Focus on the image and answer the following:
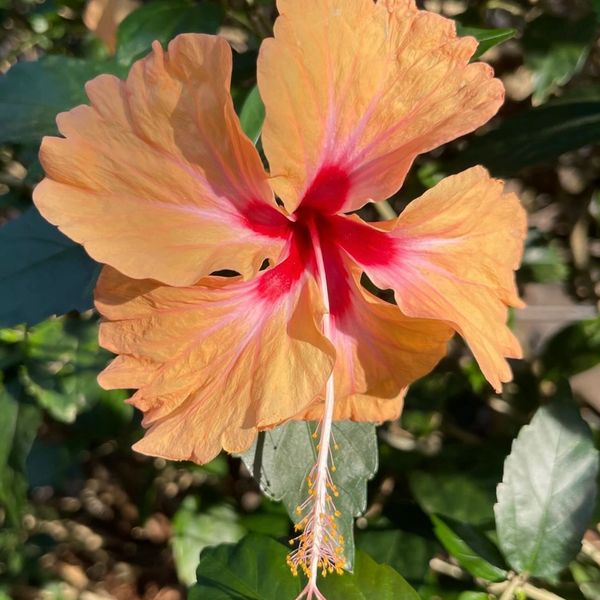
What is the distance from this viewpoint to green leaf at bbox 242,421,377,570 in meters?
0.98

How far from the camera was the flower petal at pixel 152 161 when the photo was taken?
0.69 meters

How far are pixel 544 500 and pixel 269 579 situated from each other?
0.41 m

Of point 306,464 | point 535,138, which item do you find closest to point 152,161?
point 306,464

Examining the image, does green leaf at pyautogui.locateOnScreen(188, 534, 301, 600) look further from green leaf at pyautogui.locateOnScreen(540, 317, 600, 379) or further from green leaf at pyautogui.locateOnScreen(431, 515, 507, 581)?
green leaf at pyautogui.locateOnScreen(540, 317, 600, 379)

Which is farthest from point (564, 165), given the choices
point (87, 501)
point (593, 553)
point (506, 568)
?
point (87, 501)

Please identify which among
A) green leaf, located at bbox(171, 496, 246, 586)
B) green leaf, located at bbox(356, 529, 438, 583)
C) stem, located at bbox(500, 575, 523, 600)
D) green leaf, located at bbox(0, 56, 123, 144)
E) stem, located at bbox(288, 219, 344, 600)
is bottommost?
green leaf, located at bbox(171, 496, 246, 586)

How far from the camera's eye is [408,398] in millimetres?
1652

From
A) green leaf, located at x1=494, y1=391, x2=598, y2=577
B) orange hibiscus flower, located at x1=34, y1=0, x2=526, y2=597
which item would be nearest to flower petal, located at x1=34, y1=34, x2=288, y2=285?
orange hibiscus flower, located at x1=34, y1=0, x2=526, y2=597

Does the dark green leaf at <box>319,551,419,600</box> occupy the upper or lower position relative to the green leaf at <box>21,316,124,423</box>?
lower

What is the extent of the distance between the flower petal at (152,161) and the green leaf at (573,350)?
99 centimetres

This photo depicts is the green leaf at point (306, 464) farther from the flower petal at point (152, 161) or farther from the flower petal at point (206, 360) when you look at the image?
the flower petal at point (152, 161)

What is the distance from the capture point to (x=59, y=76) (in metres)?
1.14

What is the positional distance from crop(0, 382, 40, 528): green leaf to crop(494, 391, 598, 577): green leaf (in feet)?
2.46

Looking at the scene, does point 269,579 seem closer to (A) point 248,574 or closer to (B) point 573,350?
(A) point 248,574
